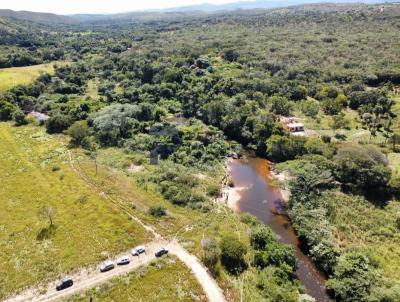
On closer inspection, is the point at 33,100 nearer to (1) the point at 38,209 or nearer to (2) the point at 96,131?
(2) the point at 96,131

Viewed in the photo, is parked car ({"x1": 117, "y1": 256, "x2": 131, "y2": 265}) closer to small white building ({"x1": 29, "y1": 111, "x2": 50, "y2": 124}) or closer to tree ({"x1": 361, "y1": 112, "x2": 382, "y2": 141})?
small white building ({"x1": 29, "y1": 111, "x2": 50, "y2": 124})

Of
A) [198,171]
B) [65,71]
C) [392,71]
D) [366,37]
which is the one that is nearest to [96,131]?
[198,171]

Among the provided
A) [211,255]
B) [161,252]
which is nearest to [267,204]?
[211,255]

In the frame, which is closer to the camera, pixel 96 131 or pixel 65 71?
pixel 96 131

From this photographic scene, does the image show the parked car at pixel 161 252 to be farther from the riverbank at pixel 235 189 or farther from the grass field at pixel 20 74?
the grass field at pixel 20 74

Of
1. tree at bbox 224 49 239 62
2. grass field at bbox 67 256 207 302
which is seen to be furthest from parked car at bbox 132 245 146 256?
tree at bbox 224 49 239 62

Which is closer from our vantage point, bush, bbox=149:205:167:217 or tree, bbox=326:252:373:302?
tree, bbox=326:252:373:302

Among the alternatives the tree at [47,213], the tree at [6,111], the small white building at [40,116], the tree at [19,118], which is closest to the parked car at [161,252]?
the tree at [47,213]
